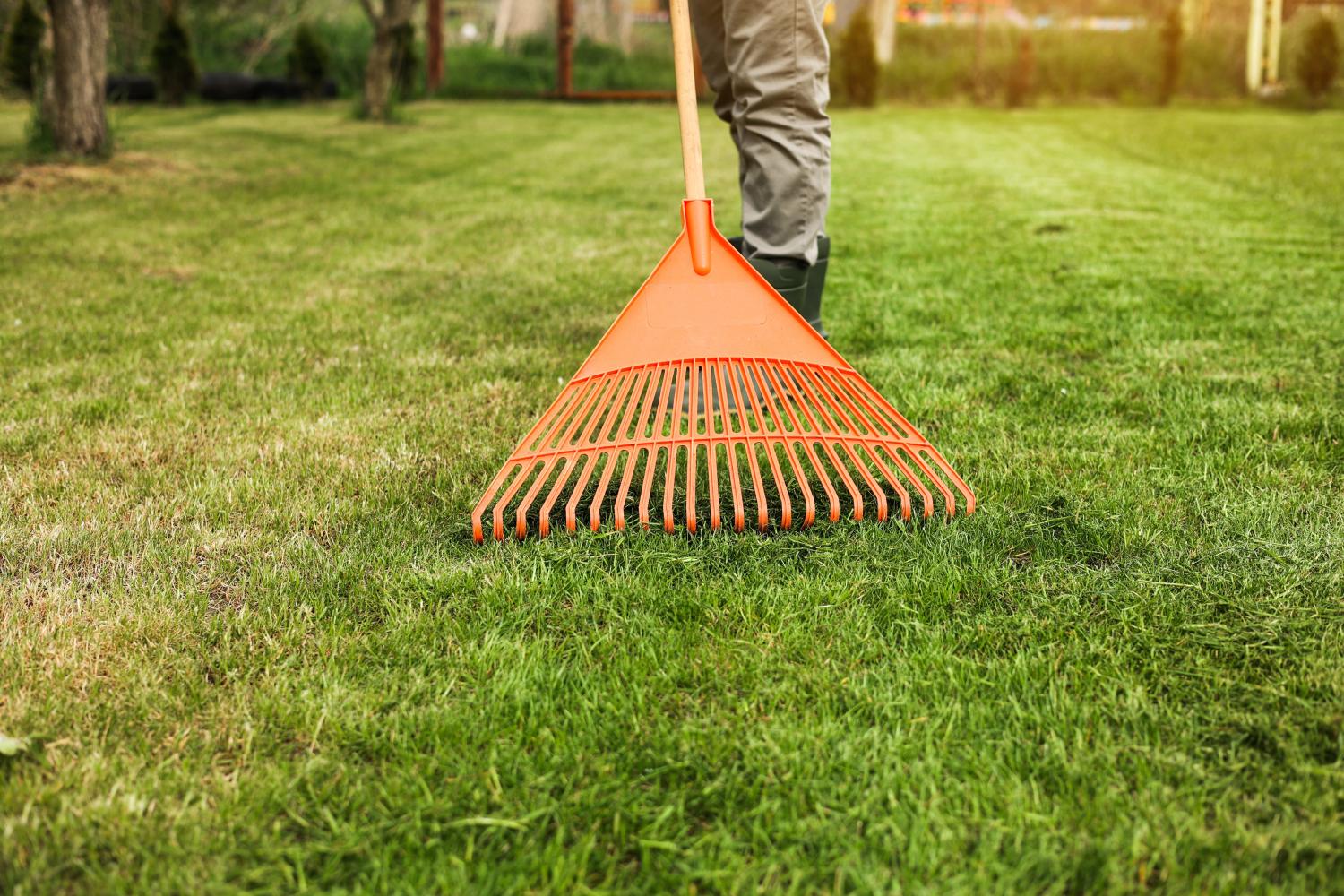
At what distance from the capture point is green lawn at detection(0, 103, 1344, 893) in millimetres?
1058

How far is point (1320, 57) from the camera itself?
13578mm

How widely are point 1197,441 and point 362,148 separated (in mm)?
7661

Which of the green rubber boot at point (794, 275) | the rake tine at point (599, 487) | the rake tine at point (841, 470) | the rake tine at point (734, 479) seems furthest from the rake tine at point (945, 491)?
the green rubber boot at point (794, 275)

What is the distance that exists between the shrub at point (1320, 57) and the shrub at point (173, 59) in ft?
47.2

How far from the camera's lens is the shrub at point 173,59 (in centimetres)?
1269

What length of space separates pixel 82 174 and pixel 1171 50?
14.8 meters

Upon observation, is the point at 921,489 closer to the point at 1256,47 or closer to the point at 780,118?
the point at 780,118

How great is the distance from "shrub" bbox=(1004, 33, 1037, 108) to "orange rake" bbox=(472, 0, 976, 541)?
1467 cm

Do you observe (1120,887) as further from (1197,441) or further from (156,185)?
(156,185)

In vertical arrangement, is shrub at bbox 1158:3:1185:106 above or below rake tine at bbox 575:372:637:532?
above

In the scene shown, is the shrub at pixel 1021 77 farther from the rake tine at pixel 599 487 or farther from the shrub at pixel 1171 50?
the rake tine at pixel 599 487

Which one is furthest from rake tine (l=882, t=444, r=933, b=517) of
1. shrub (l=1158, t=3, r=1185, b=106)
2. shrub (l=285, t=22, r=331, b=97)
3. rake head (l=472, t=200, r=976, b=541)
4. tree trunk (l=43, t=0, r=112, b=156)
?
shrub (l=1158, t=3, r=1185, b=106)

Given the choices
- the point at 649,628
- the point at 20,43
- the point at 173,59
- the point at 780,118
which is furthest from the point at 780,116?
the point at 20,43

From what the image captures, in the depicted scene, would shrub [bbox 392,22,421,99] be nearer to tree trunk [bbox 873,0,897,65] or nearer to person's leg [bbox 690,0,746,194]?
tree trunk [bbox 873,0,897,65]
